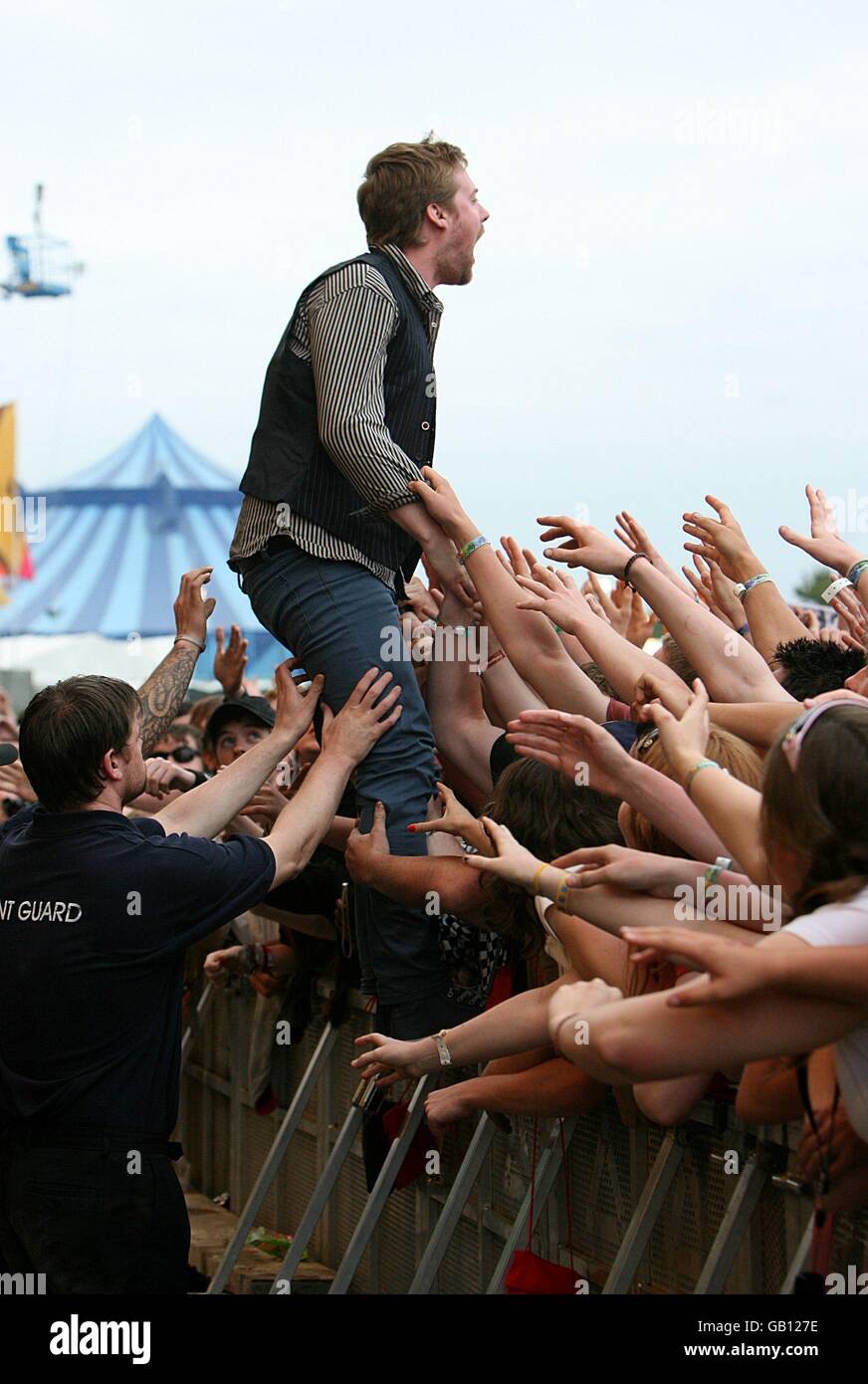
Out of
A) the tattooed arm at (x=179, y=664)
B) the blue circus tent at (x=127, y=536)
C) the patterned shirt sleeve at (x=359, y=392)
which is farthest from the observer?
the blue circus tent at (x=127, y=536)

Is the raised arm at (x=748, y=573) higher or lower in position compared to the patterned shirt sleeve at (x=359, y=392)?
lower

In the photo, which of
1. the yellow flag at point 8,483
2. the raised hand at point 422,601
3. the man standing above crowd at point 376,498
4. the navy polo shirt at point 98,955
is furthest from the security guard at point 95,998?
the yellow flag at point 8,483

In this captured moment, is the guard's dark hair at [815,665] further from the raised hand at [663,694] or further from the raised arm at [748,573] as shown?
the raised hand at [663,694]

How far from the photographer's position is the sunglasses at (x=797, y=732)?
239 cm

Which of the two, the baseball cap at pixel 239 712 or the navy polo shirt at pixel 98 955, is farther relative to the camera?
the baseball cap at pixel 239 712

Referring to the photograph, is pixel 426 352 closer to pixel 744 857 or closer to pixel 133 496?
pixel 744 857

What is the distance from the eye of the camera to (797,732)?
95.4 inches

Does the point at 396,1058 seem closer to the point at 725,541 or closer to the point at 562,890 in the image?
the point at 562,890

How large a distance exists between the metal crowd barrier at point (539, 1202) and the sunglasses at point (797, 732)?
0.90 m

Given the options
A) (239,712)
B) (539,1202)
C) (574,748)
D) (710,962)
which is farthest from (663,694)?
(239,712)

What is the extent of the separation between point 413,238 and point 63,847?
1.68 metres

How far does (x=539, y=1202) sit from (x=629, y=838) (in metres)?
1.17

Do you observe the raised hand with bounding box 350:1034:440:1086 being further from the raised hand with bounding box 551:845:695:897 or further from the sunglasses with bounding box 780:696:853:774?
the sunglasses with bounding box 780:696:853:774
